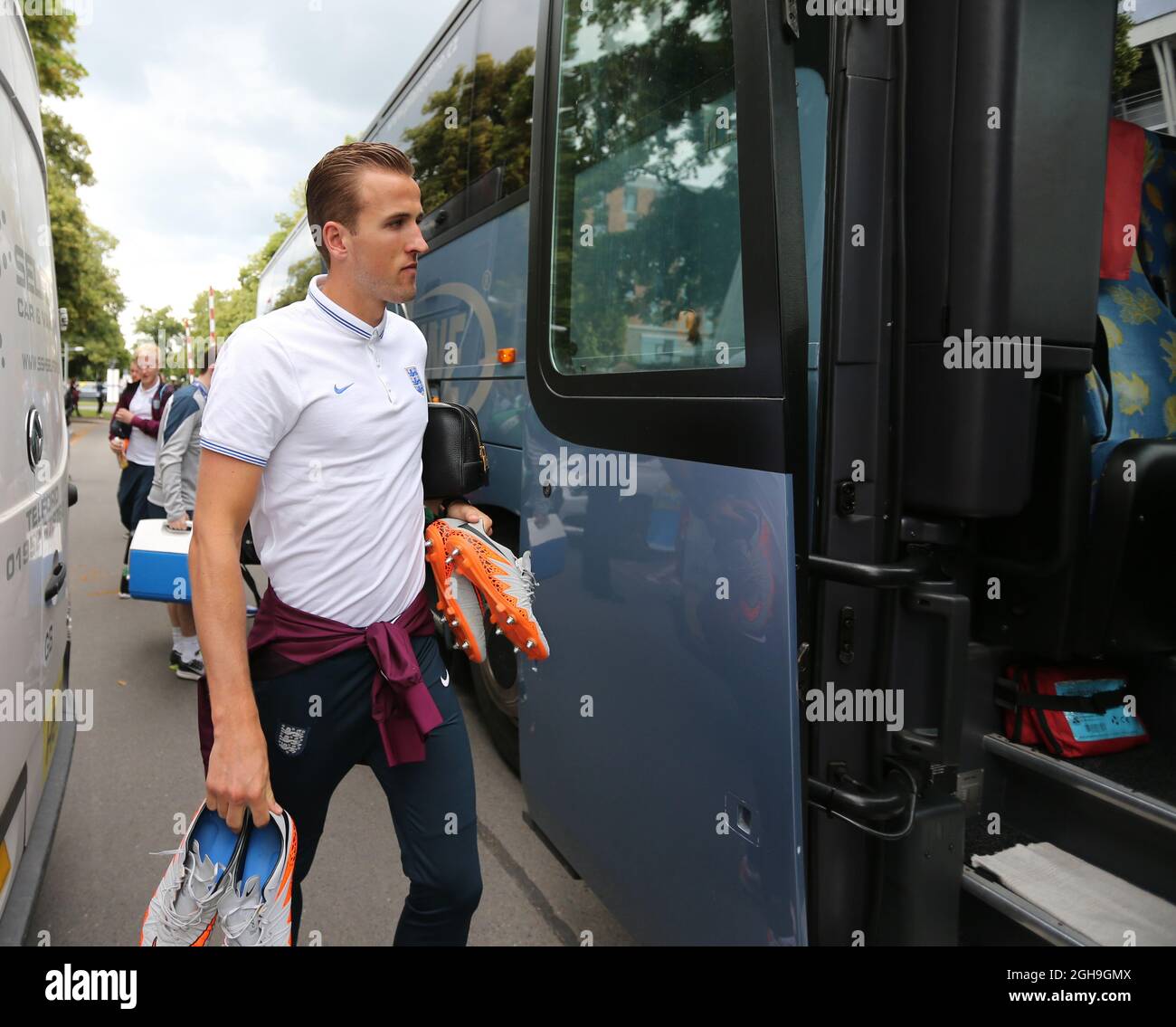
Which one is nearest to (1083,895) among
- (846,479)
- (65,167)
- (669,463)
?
(846,479)

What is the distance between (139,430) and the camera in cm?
628

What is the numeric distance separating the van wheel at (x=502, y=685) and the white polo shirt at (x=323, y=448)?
6.69 feet

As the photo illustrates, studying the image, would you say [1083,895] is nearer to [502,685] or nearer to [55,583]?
[502,685]

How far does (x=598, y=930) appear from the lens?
9.85ft

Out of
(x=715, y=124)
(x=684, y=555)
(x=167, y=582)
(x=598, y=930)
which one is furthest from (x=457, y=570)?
(x=167, y=582)

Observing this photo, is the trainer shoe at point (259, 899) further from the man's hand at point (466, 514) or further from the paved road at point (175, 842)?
the paved road at point (175, 842)

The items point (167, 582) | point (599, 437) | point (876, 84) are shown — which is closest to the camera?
point (876, 84)

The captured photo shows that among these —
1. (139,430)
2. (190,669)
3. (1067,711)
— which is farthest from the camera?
(139,430)

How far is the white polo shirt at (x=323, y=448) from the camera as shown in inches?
67.2

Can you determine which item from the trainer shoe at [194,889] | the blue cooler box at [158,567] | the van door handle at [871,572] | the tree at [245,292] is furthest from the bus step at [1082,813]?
the tree at [245,292]

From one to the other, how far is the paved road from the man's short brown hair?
75.8 inches

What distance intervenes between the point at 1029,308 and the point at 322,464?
4.65 ft

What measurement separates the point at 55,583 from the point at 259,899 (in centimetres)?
118

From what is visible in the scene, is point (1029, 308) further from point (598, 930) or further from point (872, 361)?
point (598, 930)
